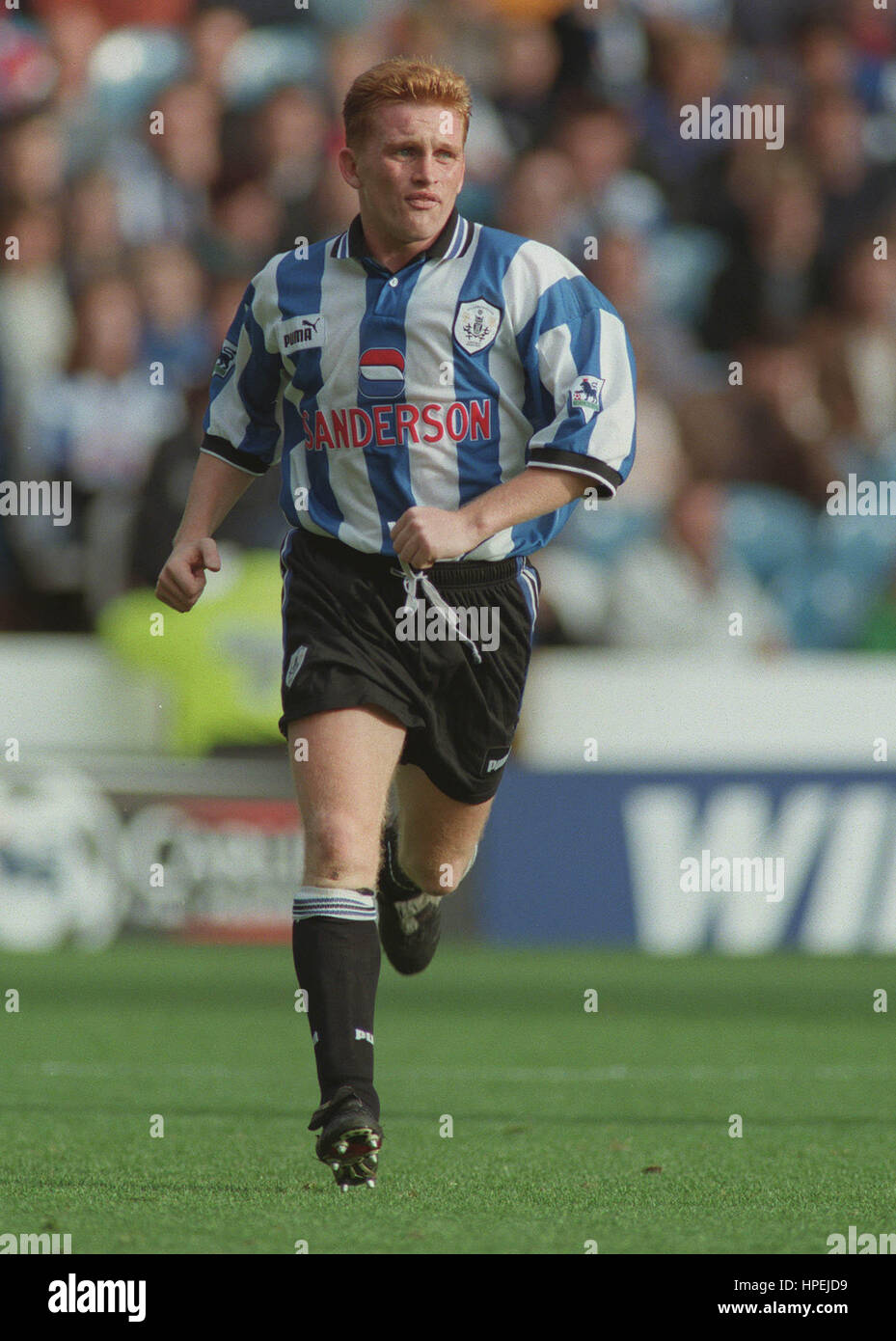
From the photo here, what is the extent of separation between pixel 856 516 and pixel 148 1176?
26.6ft

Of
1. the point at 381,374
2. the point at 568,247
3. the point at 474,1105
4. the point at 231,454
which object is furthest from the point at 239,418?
the point at 568,247

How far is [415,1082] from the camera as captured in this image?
6414mm

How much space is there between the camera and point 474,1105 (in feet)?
19.5

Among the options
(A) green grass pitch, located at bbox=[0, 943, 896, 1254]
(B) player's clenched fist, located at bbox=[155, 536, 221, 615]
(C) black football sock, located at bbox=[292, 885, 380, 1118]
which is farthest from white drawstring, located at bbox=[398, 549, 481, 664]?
(A) green grass pitch, located at bbox=[0, 943, 896, 1254]

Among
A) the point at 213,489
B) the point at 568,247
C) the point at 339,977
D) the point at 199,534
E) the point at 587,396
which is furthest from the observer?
the point at 568,247

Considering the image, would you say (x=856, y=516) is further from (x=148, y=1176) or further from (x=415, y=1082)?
(x=148, y=1176)

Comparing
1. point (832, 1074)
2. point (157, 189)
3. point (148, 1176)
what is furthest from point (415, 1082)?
point (157, 189)

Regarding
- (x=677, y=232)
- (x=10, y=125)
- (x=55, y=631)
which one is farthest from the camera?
(x=677, y=232)

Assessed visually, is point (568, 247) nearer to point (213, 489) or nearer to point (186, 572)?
point (213, 489)

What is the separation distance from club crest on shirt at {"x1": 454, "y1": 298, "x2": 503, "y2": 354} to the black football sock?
1167 millimetres

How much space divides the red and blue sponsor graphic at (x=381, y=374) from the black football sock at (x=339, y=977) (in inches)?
41.1

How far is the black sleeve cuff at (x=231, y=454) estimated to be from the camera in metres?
5.03

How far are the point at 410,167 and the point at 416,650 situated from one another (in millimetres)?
1005

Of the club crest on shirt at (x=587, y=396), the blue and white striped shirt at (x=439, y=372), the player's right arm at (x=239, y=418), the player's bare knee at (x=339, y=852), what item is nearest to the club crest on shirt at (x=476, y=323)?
the blue and white striped shirt at (x=439, y=372)
